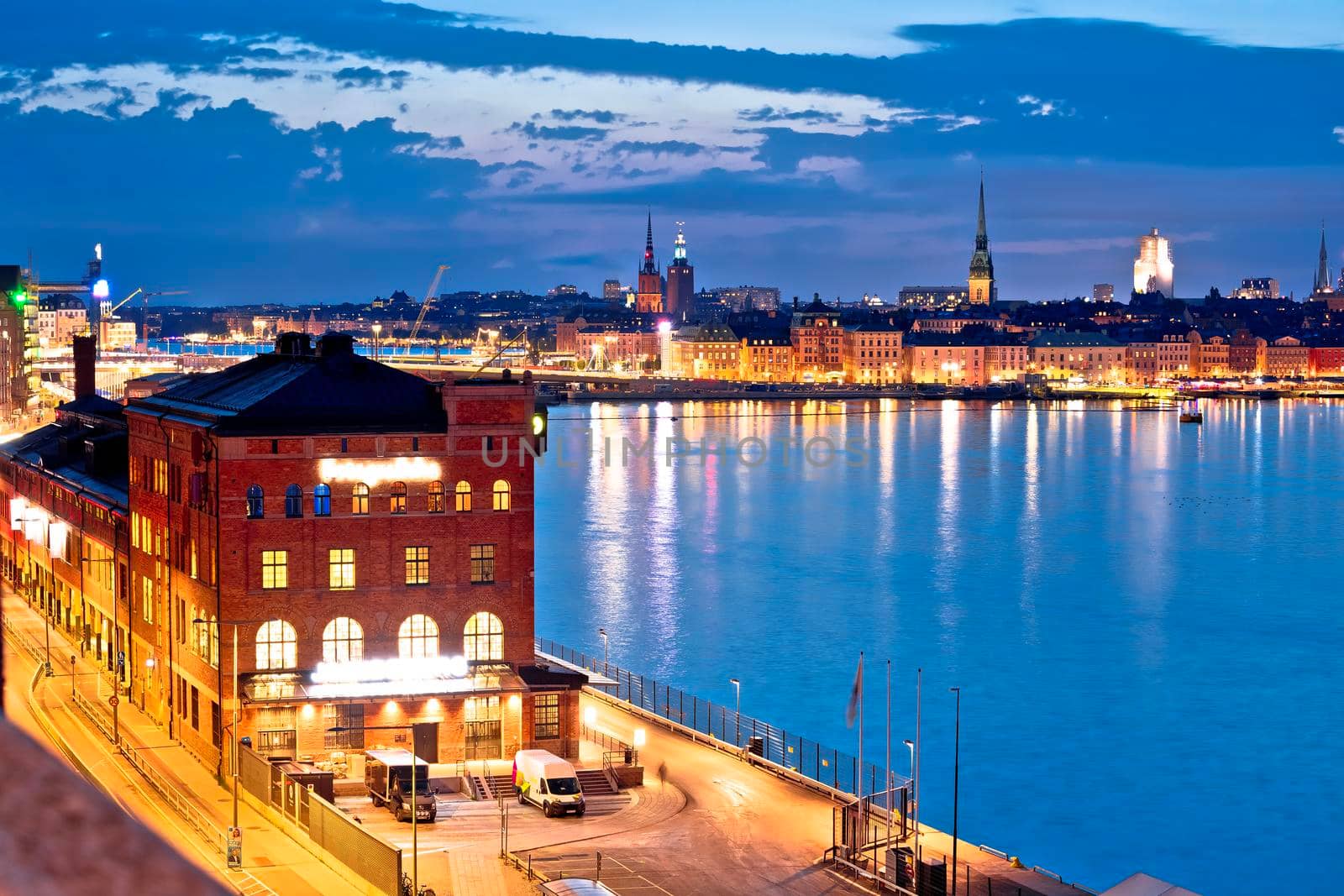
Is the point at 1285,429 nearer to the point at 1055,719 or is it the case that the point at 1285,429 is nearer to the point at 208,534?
the point at 1055,719

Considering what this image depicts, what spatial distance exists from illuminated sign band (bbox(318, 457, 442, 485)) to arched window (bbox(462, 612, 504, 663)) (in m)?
1.96

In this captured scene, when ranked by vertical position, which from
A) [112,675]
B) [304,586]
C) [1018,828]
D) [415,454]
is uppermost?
[415,454]

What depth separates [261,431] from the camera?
21812 mm

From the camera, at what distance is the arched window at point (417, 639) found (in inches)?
877

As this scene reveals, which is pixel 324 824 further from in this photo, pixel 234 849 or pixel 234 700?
pixel 234 700

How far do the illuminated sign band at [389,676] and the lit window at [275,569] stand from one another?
1.18 m

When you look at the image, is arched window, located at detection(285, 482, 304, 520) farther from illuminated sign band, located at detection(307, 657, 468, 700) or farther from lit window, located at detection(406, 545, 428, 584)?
illuminated sign band, located at detection(307, 657, 468, 700)

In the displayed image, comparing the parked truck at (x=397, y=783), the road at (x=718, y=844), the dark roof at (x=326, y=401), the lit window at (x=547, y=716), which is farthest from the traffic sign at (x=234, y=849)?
the dark roof at (x=326, y=401)

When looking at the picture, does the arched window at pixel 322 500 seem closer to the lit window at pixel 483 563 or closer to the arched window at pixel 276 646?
the arched window at pixel 276 646

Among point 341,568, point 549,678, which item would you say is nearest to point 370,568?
point 341,568

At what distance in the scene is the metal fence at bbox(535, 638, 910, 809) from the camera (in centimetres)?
2488

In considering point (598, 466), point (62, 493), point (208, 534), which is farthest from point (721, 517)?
point (208, 534)

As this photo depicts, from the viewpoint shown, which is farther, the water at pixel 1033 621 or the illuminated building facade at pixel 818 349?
the illuminated building facade at pixel 818 349

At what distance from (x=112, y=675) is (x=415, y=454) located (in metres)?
8.21
